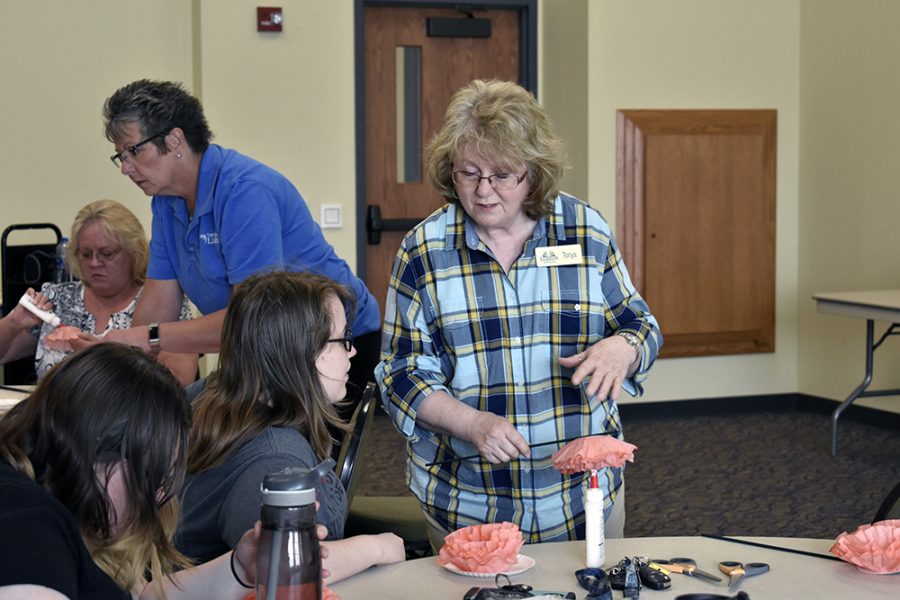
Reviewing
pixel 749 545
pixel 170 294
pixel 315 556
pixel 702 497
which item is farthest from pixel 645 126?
pixel 315 556

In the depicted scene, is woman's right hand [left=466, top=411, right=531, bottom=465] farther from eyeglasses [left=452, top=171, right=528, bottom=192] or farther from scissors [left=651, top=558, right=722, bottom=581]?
eyeglasses [left=452, top=171, right=528, bottom=192]

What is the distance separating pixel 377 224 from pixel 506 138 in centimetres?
448

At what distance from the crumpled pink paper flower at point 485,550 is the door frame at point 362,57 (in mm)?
4756

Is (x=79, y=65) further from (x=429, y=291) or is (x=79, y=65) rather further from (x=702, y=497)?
(x=429, y=291)

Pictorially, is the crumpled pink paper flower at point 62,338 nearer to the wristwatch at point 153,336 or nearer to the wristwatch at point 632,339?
the wristwatch at point 153,336

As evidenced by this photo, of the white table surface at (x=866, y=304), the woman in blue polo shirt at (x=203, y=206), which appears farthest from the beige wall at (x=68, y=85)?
the white table surface at (x=866, y=304)

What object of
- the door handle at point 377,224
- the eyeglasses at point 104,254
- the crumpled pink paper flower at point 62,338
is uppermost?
the door handle at point 377,224

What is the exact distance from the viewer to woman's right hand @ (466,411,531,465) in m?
2.26

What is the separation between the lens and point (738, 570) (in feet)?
6.34

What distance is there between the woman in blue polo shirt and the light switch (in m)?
3.08

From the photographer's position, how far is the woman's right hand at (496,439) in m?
2.26

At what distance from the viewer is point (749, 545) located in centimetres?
214

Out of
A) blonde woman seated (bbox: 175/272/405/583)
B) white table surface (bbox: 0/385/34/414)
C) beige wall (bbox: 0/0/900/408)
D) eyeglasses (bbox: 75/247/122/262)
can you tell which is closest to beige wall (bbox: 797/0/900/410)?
beige wall (bbox: 0/0/900/408)

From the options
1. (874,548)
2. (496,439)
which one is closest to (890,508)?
(874,548)
